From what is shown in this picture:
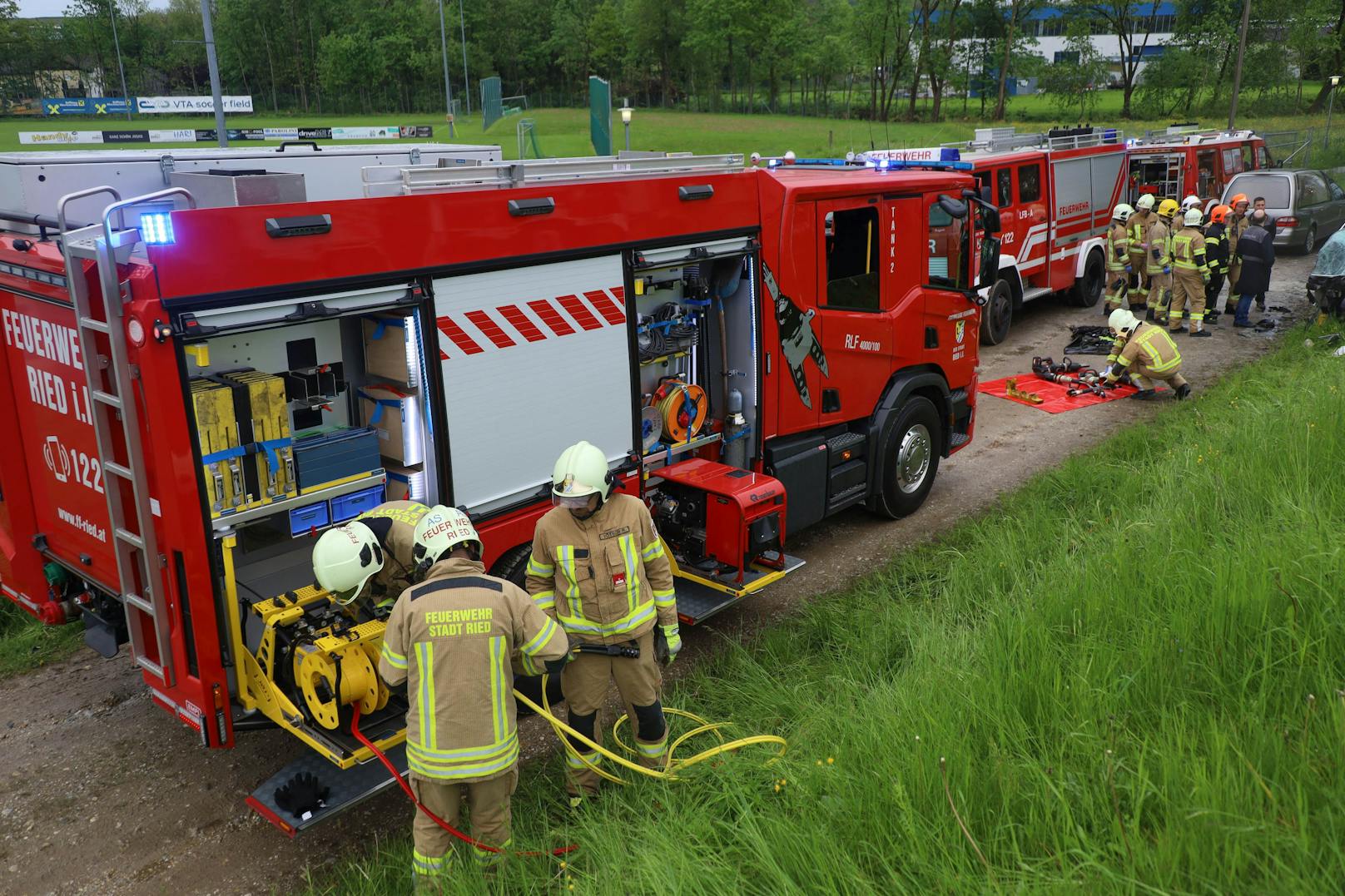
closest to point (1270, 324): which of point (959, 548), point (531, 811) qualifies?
point (959, 548)

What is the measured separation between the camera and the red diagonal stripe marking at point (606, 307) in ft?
18.0

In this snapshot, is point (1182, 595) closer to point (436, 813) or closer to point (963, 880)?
point (963, 880)

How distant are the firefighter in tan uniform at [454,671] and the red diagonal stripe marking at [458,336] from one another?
1327 mm

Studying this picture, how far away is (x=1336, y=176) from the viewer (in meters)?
26.4

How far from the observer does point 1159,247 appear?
1378cm

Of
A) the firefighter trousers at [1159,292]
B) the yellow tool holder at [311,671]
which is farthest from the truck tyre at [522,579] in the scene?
the firefighter trousers at [1159,292]

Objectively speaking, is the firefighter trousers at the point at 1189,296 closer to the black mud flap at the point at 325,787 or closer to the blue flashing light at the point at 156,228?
the black mud flap at the point at 325,787

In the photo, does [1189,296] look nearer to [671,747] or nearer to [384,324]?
[671,747]

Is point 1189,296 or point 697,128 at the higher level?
point 697,128

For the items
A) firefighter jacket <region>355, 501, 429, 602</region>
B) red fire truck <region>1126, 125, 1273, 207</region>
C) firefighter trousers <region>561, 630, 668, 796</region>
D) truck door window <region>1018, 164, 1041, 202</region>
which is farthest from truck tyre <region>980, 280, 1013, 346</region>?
firefighter jacket <region>355, 501, 429, 602</region>

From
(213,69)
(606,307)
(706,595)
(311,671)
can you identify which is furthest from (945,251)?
(213,69)

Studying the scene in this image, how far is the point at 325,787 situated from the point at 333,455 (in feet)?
4.67

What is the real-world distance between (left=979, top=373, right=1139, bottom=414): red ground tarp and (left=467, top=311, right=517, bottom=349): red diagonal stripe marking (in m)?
7.51

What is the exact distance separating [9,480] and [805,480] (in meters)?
4.60
